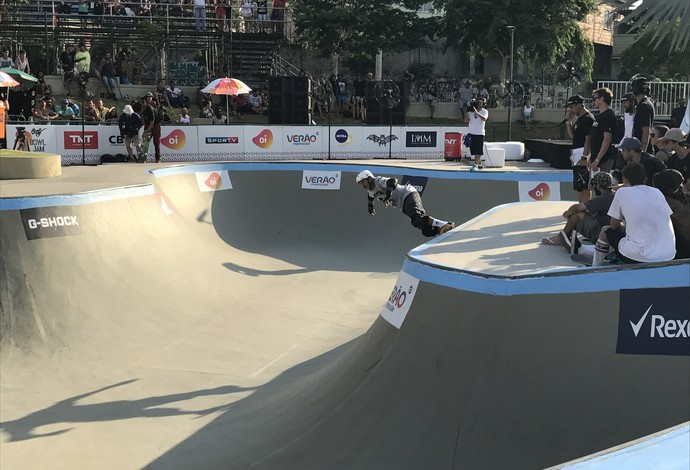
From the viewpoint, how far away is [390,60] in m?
44.7

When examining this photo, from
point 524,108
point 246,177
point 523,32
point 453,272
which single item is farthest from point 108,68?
point 453,272

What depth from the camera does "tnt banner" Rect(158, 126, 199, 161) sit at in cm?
2138

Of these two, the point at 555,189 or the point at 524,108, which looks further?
the point at 524,108

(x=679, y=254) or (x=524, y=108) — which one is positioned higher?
(x=524, y=108)

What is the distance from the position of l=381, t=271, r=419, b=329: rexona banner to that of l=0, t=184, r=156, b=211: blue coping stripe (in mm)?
6282

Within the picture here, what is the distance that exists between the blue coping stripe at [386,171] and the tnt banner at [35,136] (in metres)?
4.91

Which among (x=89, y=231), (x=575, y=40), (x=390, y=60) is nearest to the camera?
(x=89, y=231)

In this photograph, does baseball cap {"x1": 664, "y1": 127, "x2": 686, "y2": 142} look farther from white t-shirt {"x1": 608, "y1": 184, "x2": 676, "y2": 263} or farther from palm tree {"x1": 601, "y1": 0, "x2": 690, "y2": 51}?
palm tree {"x1": 601, "y1": 0, "x2": 690, "y2": 51}

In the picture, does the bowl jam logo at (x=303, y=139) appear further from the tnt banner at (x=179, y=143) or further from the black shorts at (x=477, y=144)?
the black shorts at (x=477, y=144)

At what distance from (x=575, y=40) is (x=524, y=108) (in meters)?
10.0

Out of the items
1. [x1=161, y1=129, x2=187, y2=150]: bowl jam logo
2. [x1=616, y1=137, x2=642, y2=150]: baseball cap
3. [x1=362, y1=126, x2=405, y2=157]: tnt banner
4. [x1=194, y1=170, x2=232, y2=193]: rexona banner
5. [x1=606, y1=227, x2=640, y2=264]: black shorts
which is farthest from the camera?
[x1=362, y1=126, x2=405, y2=157]: tnt banner

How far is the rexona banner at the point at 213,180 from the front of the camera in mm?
16766

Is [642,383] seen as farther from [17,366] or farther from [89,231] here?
[89,231]

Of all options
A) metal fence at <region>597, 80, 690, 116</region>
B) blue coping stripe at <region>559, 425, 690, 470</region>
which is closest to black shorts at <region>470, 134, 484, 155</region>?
metal fence at <region>597, 80, 690, 116</region>
